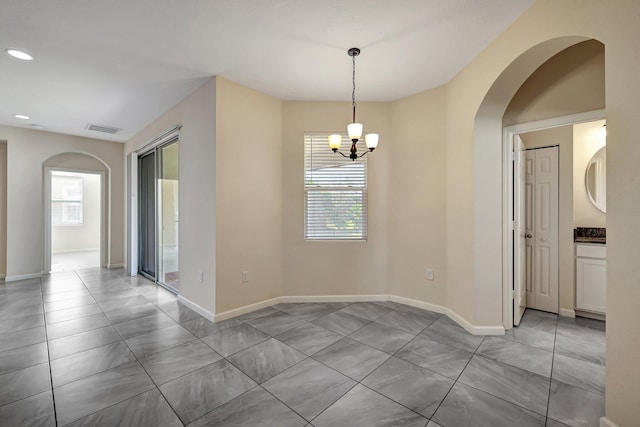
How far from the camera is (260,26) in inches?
86.7

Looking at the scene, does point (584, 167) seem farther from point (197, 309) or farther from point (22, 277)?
point (22, 277)

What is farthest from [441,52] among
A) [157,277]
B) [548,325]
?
[157,277]

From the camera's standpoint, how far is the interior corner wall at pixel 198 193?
10.3 feet

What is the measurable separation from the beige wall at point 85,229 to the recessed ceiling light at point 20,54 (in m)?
6.86

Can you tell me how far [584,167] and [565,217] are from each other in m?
0.70

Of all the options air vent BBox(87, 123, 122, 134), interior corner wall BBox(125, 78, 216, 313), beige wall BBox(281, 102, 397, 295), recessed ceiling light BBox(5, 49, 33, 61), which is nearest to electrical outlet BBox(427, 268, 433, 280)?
beige wall BBox(281, 102, 397, 295)

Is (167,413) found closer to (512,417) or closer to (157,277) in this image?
(512,417)

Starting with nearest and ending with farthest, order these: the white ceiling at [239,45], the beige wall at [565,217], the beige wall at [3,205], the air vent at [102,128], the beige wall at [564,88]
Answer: the white ceiling at [239,45] < the beige wall at [564,88] < the beige wall at [565,217] < the air vent at [102,128] < the beige wall at [3,205]

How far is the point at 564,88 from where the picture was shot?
256cm

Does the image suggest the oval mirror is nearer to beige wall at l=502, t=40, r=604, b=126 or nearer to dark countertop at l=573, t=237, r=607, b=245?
dark countertop at l=573, t=237, r=607, b=245

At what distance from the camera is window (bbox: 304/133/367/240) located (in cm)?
374

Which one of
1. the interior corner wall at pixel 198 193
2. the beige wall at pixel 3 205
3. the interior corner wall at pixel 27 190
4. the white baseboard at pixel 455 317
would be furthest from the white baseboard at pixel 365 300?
the beige wall at pixel 3 205

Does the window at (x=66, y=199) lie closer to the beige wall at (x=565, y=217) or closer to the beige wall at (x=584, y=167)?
the beige wall at (x=565, y=217)

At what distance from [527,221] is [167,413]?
13.6 ft
